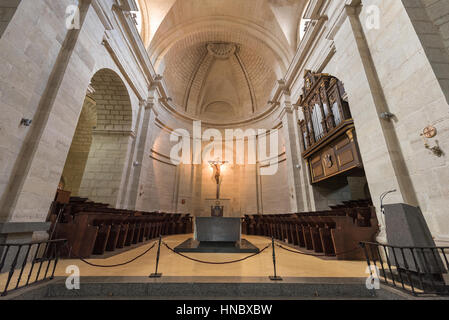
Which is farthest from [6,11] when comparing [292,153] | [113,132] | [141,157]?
[292,153]

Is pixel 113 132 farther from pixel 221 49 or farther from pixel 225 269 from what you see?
pixel 221 49

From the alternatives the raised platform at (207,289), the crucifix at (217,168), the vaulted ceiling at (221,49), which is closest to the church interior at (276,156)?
the raised platform at (207,289)

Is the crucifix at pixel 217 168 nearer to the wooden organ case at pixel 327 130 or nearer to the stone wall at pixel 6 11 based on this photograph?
the wooden organ case at pixel 327 130

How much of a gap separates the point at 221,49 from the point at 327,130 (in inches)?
423

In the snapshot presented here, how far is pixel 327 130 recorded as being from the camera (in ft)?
20.9

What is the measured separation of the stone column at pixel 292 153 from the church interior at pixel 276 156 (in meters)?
0.07

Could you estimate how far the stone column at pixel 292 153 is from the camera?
871 centimetres

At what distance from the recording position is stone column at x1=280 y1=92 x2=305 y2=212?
28.6 ft

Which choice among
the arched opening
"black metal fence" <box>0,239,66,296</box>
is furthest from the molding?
"black metal fence" <box>0,239,66,296</box>

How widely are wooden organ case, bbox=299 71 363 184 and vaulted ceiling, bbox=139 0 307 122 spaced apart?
4107mm

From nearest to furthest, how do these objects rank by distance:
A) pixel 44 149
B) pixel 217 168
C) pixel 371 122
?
pixel 44 149 < pixel 371 122 < pixel 217 168
